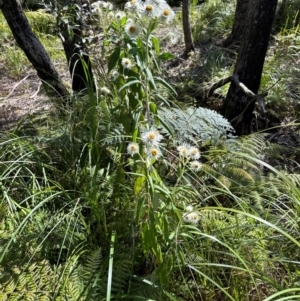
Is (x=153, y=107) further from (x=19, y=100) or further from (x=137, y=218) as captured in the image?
(x=19, y=100)

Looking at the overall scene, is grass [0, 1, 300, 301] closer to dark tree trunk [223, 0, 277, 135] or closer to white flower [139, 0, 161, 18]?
white flower [139, 0, 161, 18]

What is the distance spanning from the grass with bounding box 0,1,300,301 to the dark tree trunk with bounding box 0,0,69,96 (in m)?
0.82

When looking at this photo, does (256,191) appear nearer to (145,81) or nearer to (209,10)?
(145,81)

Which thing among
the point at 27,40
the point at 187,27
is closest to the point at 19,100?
the point at 27,40

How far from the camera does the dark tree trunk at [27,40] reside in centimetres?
307

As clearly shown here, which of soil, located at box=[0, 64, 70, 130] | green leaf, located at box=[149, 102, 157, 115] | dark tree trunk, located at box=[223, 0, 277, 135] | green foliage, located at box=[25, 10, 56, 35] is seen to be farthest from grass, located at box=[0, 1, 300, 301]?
green foliage, located at box=[25, 10, 56, 35]

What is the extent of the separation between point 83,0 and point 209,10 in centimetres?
339

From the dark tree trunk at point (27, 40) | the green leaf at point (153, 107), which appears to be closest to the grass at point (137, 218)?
the green leaf at point (153, 107)

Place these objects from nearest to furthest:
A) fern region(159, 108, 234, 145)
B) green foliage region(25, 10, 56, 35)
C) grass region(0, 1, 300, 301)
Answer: grass region(0, 1, 300, 301) < fern region(159, 108, 234, 145) < green foliage region(25, 10, 56, 35)

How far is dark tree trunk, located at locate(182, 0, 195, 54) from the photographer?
15.1 feet

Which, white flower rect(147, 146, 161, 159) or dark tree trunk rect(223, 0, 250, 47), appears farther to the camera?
dark tree trunk rect(223, 0, 250, 47)

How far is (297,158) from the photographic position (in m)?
3.02

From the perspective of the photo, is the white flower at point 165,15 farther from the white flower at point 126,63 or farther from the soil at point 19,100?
the soil at point 19,100

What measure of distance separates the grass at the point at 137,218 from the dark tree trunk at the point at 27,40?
2.68ft
